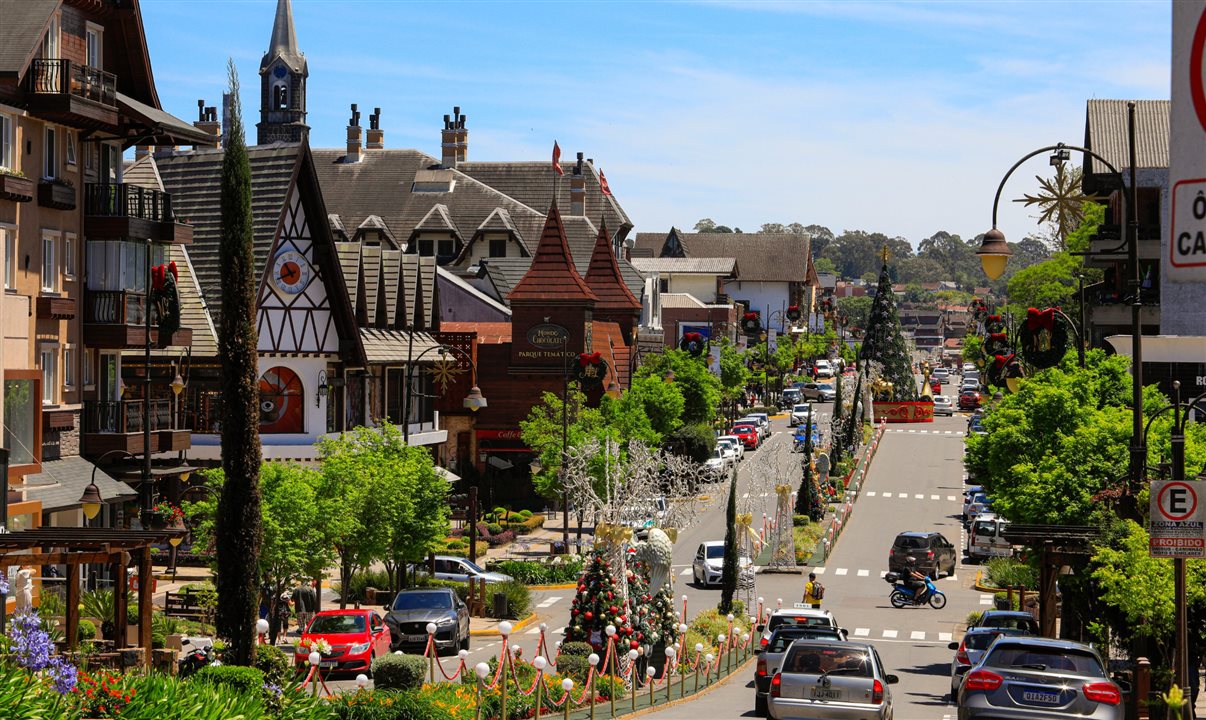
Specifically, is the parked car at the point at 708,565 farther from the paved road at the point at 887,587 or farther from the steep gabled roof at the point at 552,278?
the steep gabled roof at the point at 552,278

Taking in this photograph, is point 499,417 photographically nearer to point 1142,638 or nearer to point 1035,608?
point 1035,608

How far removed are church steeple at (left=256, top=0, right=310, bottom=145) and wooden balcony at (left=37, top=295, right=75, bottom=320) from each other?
291 feet

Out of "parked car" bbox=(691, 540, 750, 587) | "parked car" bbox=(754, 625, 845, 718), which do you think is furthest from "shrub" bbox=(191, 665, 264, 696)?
"parked car" bbox=(691, 540, 750, 587)

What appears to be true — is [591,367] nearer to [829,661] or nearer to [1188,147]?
[829,661]

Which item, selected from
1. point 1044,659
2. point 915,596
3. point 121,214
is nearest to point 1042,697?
point 1044,659

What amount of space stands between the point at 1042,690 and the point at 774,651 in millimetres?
9091

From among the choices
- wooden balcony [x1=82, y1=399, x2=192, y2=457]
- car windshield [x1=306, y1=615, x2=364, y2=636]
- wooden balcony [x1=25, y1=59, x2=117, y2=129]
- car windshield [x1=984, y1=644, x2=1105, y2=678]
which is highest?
wooden balcony [x1=25, y1=59, x2=117, y2=129]

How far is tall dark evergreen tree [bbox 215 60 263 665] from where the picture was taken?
22.4 m

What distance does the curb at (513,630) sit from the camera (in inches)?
1613

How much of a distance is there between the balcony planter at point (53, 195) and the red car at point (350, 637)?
14.4 m

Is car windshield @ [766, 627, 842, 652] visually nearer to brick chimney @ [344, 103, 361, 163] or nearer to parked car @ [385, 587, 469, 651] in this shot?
parked car @ [385, 587, 469, 651]

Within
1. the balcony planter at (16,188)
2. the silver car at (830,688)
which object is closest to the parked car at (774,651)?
the silver car at (830,688)

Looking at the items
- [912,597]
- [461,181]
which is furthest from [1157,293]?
[461,181]

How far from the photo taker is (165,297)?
42.9 metres
